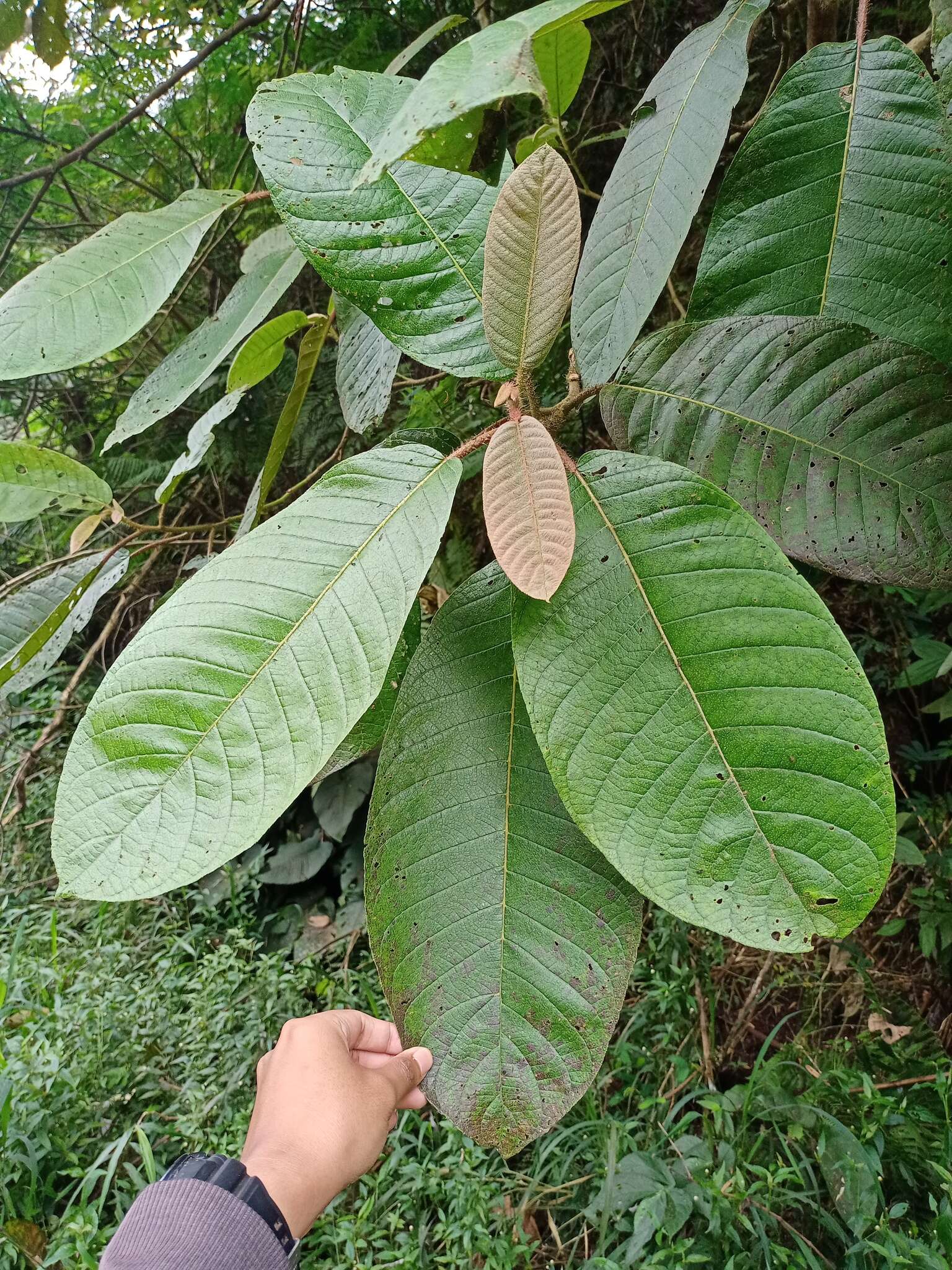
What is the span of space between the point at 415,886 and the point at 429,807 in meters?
0.05

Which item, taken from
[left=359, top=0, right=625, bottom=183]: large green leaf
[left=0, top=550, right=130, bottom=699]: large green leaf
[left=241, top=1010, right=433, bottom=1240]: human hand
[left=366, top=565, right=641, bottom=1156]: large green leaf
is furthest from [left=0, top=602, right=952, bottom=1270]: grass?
[left=359, top=0, right=625, bottom=183]: large green leaf

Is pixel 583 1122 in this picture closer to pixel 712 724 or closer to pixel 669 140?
pixel 712 724

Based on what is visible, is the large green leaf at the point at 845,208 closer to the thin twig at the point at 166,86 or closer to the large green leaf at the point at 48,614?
the large green leaf at the point at 48,614

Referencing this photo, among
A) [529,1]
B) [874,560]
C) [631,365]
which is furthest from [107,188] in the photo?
[874,560]

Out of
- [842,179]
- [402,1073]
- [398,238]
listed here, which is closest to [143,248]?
[398,238]

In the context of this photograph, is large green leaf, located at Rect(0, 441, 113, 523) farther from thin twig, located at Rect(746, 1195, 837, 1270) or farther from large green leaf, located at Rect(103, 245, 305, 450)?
thin twig, located at Rect(746, 1195, 837, 1270)

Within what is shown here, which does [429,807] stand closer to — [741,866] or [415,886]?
[415,886]

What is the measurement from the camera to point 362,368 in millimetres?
825

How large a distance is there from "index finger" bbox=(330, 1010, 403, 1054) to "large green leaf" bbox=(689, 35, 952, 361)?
0.72 m

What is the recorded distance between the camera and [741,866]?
394 millimetres

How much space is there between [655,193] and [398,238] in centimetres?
18

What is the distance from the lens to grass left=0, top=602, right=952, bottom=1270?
1432mm

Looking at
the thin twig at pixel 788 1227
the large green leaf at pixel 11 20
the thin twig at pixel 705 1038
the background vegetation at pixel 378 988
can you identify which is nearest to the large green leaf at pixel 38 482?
the background vegetation at pixel 378 988

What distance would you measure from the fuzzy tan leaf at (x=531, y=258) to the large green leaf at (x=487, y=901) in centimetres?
16
